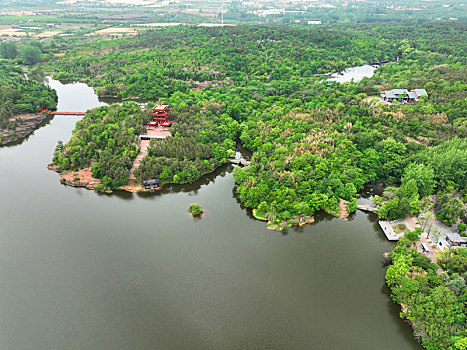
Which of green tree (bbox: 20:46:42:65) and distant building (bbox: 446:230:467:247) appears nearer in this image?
distant building (bbox: 446:230:467:247)

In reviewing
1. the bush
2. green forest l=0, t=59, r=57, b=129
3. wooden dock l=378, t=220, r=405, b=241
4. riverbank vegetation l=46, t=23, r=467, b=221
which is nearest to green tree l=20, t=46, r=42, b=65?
riverbank vegetation l=46, t=23, r=467, b=221

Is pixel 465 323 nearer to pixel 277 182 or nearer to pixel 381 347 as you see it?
pixel 381 347

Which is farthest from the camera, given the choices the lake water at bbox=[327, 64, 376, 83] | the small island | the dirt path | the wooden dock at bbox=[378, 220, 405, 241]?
the lake water at bbox=[327, 64, 376, 83]

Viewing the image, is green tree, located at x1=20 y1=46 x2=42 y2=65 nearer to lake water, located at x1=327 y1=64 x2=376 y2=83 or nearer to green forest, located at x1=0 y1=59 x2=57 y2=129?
green forest, located at x1=0 y1=59 x2=57 y2=129

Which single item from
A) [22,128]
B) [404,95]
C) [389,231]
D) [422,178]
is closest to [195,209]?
[389,231]

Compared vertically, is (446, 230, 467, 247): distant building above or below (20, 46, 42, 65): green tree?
below

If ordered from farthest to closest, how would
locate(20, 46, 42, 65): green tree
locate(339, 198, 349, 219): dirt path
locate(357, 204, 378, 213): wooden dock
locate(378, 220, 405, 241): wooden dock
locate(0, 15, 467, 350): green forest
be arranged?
locate(20, 46, 42, 65): green tree → locate(357, 204, 378, 213): wooden dock → locate(339, 198, 349, 219): dirt path → locate(378, 220, 405, 241): wooden dock → locate(0, 15, 467, 350): green forest

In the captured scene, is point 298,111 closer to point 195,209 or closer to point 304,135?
point 304,135
